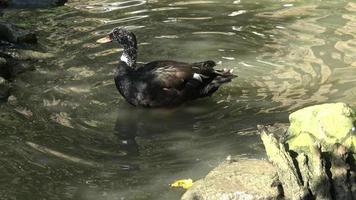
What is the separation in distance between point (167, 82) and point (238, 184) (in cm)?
314

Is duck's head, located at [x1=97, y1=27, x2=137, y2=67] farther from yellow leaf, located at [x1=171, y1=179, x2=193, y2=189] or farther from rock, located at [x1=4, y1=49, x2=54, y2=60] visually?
yellow leaf, located at [x1=171, y1=179, x2=193, y2=189]

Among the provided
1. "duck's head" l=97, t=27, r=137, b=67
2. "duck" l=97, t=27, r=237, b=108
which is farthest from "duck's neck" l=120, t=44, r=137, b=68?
"duck" l=97, t=27, r=237, b=108

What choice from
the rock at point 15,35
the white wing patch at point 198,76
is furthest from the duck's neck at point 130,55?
the rock at point 15,35

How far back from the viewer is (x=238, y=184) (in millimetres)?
5301

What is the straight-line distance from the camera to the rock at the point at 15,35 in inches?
433

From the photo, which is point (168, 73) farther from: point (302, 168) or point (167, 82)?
point (302, 168)

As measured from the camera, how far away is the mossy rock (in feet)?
17.6

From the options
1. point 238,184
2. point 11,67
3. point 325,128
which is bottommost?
point 238,184

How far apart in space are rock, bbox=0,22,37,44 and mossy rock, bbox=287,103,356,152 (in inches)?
262

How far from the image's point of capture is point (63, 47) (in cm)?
1068

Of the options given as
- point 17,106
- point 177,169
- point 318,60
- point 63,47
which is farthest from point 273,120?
point 63,47

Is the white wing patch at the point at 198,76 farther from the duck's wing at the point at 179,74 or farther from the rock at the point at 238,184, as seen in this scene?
the rock at the point at 238,184

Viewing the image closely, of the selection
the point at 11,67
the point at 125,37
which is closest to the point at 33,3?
the point at 11,67

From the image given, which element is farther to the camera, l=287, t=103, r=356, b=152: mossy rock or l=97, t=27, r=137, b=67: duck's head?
l=97, t=27, r=137, b=67: duck's head
